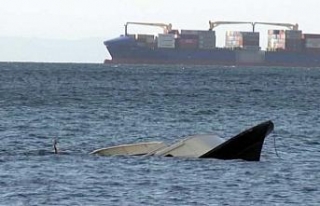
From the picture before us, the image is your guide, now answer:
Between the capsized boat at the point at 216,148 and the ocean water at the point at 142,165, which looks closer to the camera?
the ocean water at the point at 142,165

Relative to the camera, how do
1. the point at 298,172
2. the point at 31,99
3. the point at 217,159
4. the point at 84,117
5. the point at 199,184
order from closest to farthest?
the point at 199,184 < the point at 298,172 < the point at 217,159 < the point at 84,117 < the point at 31,99

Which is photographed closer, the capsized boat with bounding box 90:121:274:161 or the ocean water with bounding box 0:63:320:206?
the ocean water with bounding box 0:63:320:206

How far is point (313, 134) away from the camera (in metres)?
55.7

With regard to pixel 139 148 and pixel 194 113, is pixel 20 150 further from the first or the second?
pixel 194 113

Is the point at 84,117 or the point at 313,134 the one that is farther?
the point at 84,117

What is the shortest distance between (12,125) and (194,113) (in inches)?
751

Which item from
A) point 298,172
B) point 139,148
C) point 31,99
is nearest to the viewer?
point 298,172

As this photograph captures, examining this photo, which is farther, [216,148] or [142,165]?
[216,148]

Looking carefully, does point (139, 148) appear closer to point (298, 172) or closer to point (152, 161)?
point (152, 161)

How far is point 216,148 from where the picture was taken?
133 feet

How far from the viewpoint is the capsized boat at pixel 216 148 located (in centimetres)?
4016

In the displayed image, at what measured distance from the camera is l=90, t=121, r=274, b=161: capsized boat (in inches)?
1581

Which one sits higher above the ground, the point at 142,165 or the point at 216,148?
the point at 216,148

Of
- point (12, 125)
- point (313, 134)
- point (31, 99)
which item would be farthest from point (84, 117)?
point (31, 99)
